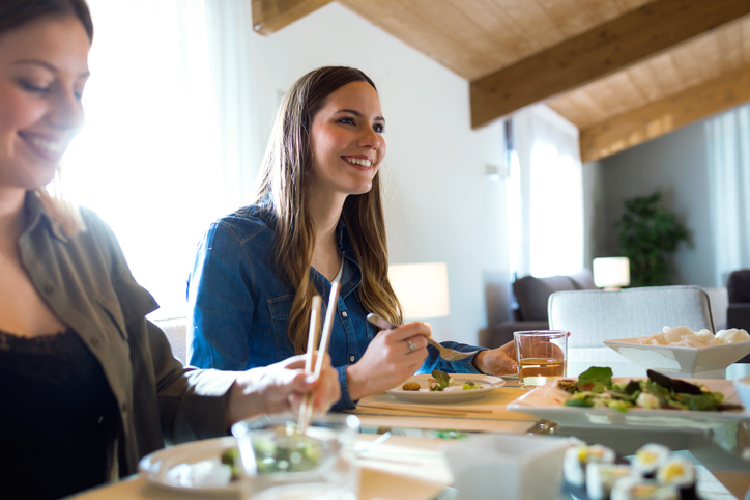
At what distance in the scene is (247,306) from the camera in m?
1.31

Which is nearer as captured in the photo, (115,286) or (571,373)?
(115,286)

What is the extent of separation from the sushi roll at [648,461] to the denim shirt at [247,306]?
80cm

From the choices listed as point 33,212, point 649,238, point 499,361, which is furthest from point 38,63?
point 649,238

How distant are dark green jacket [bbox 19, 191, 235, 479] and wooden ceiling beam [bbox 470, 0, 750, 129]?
14.6ft

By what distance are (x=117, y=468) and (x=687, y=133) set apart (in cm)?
915

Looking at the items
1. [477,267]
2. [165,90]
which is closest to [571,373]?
[165,90]

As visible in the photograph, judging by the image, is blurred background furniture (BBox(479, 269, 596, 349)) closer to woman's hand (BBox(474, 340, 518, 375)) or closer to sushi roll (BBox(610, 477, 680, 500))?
woman's hand (BBox(474, 340, 518, 375))

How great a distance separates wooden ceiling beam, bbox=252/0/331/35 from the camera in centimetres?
295

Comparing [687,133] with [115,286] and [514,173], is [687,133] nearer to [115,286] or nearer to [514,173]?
[514,173]

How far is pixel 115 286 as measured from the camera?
1.06 meters

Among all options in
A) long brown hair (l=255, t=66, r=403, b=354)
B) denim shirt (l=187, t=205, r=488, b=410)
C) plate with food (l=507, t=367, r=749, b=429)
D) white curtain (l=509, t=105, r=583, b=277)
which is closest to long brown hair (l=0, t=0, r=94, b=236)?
denim shirt (l=187, t=205, r=488, b=410)

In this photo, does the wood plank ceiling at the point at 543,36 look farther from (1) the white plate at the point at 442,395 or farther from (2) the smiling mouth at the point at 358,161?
(1) the white plate at the point at 442,395

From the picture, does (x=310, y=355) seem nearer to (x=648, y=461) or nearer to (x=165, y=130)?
(x=648, y=461)

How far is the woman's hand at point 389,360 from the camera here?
92 cm
